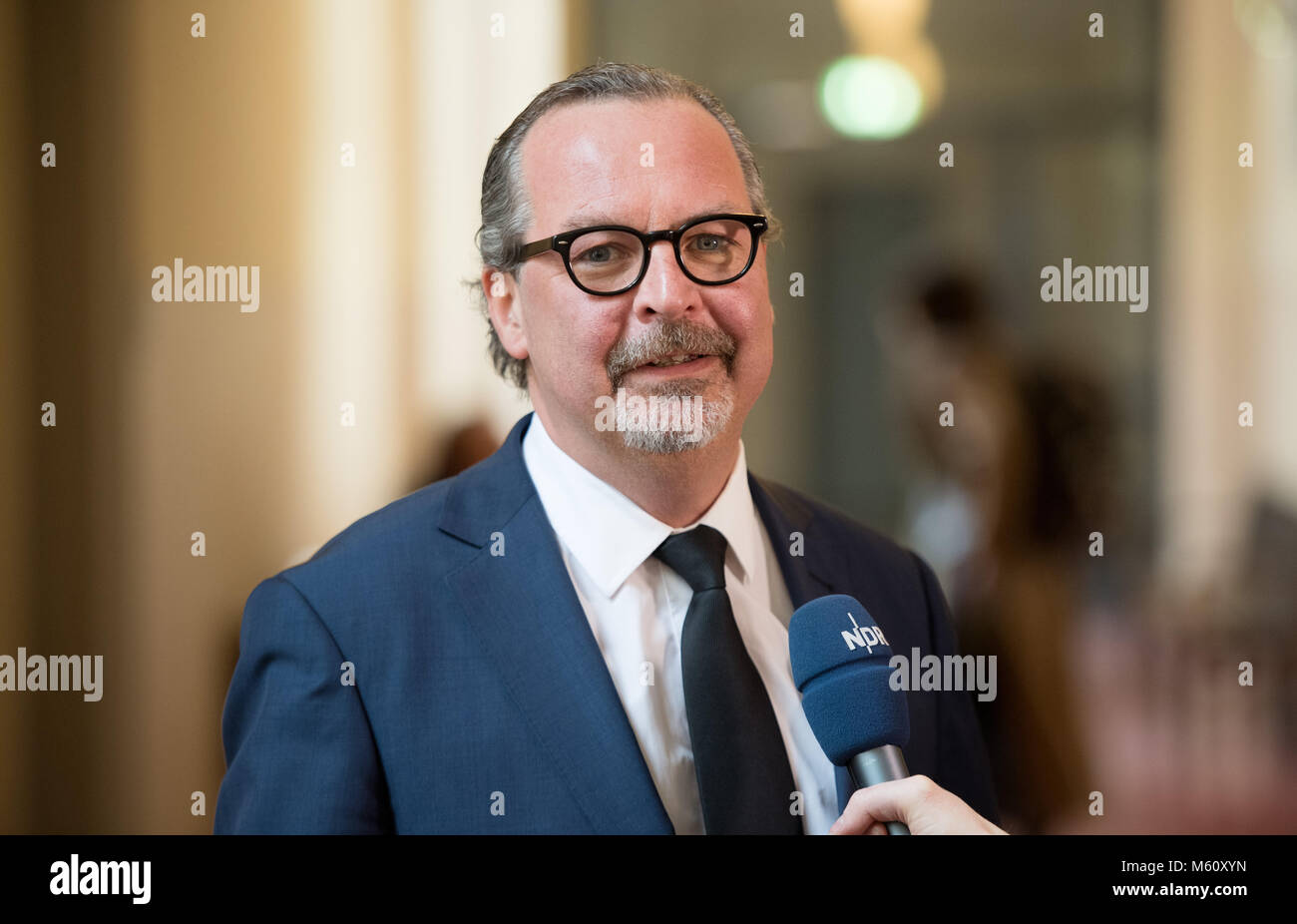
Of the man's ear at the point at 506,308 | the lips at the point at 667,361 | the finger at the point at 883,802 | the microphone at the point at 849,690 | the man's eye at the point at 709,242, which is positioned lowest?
the finger at the point at 883,802

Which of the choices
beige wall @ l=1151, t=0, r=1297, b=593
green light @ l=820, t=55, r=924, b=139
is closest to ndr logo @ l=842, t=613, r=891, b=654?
beige wall @ l=1151, t=0, r=1297, b=593

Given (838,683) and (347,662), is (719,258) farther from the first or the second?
(347,662)

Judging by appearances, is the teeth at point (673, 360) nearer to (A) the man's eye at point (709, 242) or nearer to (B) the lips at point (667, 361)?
(B) the lips at point (667, 361)

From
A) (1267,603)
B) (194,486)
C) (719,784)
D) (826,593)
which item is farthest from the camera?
(1267,603)

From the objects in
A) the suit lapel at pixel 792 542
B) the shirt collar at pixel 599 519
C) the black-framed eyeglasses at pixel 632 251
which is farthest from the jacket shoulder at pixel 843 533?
the black-framed eyeglasses at pixel 632 251

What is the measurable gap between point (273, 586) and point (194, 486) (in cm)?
35

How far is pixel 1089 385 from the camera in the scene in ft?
5.94

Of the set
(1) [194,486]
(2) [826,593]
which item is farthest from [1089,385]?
(1) [194,486]

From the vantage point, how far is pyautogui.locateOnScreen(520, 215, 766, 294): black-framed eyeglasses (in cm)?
146

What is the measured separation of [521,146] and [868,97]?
2.12 ft

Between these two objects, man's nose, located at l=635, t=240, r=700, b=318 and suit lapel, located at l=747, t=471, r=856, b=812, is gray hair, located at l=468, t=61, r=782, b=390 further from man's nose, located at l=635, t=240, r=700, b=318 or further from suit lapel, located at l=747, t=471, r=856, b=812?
suit lapel, located at l=747, t=471, r=856, b=812

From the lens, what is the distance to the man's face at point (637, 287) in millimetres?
1460

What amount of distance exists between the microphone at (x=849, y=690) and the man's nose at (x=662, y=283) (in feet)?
1.53

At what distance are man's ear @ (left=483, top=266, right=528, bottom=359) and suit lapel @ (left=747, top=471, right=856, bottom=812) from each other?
42cm
